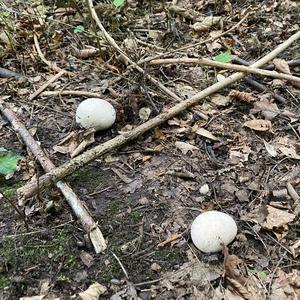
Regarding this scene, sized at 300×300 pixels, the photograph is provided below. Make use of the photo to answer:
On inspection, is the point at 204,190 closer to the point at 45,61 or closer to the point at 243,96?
the point at 243,96

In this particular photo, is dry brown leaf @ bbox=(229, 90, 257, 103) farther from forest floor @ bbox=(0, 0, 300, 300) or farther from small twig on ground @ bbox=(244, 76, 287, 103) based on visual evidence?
small twig on ground @ bbox=(244, 76, 287, 103)

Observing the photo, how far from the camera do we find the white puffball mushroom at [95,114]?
→ 3374mm

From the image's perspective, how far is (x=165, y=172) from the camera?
316 cm

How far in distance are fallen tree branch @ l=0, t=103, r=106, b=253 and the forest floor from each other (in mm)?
55

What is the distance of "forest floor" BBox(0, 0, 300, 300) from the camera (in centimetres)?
254

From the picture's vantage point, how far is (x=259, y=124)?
3.53 meters

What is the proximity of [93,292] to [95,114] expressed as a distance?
1.41 metres

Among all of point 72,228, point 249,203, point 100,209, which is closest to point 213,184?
point 249,203

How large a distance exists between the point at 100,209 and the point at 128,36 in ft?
7.65

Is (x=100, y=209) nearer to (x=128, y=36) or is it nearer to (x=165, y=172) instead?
(x=165, y=172)

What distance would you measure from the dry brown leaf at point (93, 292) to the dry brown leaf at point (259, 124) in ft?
A: 5.77

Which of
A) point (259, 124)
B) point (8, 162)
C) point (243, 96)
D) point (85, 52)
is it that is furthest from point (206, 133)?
point (85, 52)

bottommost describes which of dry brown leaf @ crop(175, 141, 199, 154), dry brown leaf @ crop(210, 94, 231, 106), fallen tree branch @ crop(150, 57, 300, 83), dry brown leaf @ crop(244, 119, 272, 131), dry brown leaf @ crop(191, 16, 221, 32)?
dry brown leaf @ crop(244, 119, 272, 131)

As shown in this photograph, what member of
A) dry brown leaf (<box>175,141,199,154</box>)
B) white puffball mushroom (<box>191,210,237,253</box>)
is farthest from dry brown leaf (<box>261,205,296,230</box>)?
dry brown leaf (<box>175,141,199,154</box>)
